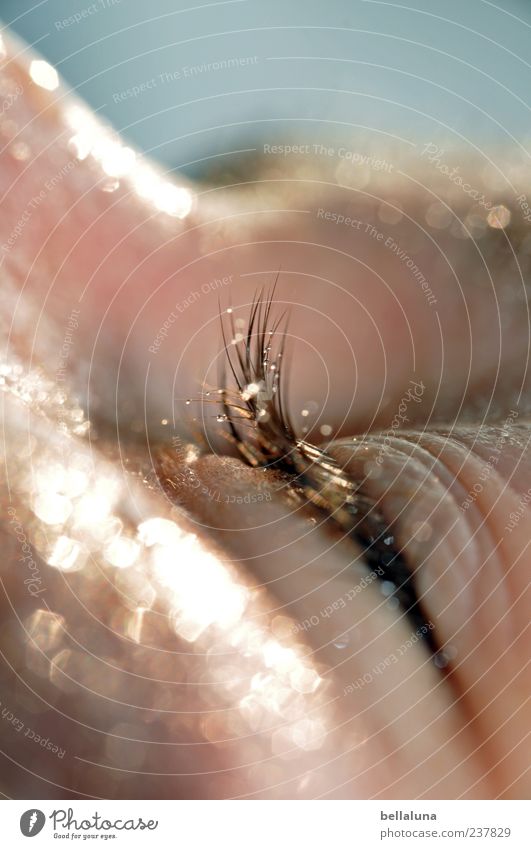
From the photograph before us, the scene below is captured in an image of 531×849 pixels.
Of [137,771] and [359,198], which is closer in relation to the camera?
[137,771]

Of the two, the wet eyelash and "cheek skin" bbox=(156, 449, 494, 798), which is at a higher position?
the wet eyelash

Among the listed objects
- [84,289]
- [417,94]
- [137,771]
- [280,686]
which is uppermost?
[417,94]

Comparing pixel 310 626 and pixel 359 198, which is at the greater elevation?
pixel 359 198

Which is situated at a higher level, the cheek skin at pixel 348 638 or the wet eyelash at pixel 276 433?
the wet eyelash at pixel 276 433

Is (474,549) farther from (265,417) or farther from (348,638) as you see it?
(265,417)

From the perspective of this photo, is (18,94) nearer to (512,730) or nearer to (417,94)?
(417,94)

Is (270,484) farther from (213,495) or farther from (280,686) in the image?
(280,686)

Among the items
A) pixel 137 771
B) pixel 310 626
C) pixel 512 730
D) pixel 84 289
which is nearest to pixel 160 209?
pixel 84 289
